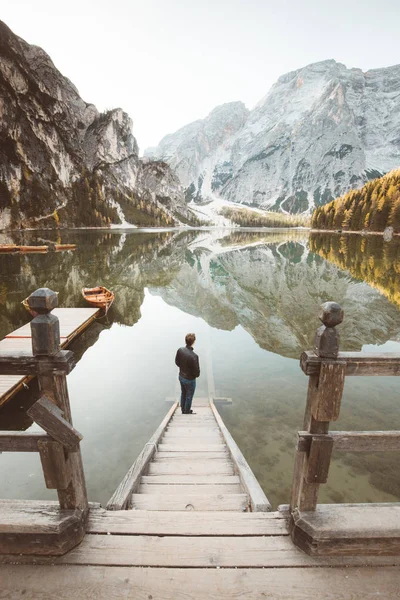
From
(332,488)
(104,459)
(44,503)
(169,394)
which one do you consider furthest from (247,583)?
(169,394)

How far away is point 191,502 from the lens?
4.30 meters

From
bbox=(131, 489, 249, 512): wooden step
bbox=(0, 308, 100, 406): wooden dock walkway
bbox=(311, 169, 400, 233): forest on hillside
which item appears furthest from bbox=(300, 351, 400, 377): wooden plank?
bbox=(311, 169, 400, 233): forest on hillside

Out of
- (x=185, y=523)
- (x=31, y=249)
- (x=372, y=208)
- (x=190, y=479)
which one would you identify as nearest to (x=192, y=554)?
(x=185, y=523)

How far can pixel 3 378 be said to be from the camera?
35.2ft

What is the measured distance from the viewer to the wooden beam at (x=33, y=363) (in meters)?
2.90

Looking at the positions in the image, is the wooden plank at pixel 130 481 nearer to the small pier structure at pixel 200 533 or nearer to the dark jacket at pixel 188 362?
the small pier structure at pixel 200 533

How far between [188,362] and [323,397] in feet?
17.4

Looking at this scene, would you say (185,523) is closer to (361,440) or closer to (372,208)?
(361,440)

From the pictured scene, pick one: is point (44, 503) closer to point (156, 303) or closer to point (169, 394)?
point (169, 394)

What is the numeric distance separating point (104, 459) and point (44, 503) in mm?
5191

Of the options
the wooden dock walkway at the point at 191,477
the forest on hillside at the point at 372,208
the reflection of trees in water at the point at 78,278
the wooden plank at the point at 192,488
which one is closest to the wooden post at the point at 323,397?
the wooden dock walkway at the point at 191,477

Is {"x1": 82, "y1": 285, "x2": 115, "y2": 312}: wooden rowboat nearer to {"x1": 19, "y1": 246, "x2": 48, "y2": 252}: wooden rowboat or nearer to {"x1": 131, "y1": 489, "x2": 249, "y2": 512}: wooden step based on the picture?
{"x1": 131, "y1": 489, "x2": 249, "y2": 512}: wooden step

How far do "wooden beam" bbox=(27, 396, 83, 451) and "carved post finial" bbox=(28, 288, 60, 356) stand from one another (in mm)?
496

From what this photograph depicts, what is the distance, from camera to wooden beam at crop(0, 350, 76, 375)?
2.90m
